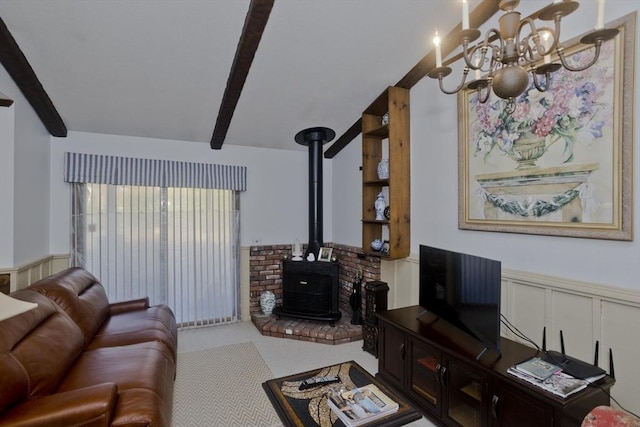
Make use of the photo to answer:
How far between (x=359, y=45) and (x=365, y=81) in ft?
1.69

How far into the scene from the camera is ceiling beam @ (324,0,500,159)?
246cm

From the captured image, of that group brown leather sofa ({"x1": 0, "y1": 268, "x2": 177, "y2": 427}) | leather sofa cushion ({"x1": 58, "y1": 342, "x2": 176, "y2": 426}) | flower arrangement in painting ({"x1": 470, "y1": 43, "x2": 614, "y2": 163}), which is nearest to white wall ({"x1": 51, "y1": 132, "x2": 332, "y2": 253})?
brown leather sofa ({"x1": 0, "y1": 268, "x2": 177, "y2": 427})

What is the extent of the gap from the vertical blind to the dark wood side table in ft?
6.17

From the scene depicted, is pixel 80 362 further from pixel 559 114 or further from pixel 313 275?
pixel 559 114

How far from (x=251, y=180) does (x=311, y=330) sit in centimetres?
211

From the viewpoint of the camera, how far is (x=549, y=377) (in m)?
1.76

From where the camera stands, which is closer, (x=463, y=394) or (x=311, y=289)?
(x=463, y=394)

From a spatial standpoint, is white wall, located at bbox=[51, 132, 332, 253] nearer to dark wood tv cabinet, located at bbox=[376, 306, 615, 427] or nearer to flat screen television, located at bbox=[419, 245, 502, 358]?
dark wood tv cabinet, located at bbox=[376, 306, 615, 427]

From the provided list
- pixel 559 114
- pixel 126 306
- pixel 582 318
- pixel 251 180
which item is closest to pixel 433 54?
pixel 559 114

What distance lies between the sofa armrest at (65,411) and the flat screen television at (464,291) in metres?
2.01

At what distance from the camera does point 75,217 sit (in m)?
3.82

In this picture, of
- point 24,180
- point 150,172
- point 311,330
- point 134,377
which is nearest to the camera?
point 134,377

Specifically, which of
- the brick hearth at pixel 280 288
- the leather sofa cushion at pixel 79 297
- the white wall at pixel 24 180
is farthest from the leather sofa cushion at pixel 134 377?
the brick hearth at pixel 280 288

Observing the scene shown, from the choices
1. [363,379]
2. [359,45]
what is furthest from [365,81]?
[363,379]
